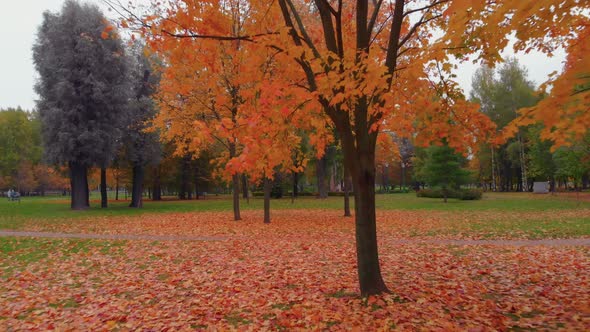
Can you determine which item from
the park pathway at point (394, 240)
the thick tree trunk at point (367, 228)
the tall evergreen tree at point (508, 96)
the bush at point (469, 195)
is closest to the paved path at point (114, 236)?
the park pathway at point (394, 240)

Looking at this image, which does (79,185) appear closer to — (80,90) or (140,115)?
(140,115)

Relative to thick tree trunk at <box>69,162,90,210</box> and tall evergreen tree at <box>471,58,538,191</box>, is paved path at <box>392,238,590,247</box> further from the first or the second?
tall evergreen tree at <box>471,58,538,191</box>

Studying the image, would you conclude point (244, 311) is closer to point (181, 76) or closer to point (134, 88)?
point (181, 76)

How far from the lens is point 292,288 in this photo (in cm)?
593

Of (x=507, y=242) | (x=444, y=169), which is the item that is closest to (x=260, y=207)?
(x=444, y=169)

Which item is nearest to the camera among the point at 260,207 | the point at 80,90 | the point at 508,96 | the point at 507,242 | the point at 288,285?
the point at 288,285

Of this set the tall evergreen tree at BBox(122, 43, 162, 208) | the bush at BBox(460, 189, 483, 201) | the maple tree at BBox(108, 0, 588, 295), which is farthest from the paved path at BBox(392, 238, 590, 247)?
the bush at BBox(460, 189, 483, 201)

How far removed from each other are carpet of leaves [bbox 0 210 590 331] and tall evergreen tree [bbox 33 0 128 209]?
16.1 metres

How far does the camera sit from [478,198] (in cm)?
3225

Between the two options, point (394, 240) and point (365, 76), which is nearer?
point (365, 76)

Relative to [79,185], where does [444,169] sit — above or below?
above

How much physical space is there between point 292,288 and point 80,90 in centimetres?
2388

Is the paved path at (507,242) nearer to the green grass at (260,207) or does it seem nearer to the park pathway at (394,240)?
the park pathway at (394,240)

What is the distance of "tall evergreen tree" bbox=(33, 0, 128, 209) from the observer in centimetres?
2366
